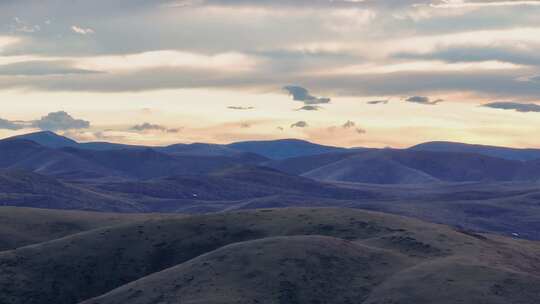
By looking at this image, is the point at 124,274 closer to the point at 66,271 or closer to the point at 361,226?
the point at 66,271

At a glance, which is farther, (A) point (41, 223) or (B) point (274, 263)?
(A) point (41, 223)

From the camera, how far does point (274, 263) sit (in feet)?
332

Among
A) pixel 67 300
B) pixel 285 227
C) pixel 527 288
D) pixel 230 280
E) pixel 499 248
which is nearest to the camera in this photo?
pixel 527 288

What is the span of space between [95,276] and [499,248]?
162 feet

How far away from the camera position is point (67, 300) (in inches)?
4377

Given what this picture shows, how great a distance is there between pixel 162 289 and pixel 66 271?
2514 cm

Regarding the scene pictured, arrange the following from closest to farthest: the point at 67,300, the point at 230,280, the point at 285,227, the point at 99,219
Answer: the point at 230,280, the point at 67,300, the point at 285,227, the point at 99,219

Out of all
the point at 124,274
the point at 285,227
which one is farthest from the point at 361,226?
the point at 124,274

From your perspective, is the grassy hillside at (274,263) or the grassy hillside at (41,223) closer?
the grassy hillside at (274,263)

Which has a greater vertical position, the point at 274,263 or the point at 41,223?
the point at 274,263

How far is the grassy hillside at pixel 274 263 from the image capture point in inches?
3666

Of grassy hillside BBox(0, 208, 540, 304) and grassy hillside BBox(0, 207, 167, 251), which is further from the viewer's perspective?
grassy hillside BBox(0, 207, 167, 251)

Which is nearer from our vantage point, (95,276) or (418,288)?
(418,288)

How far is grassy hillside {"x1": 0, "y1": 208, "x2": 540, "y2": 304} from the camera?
93.1m
